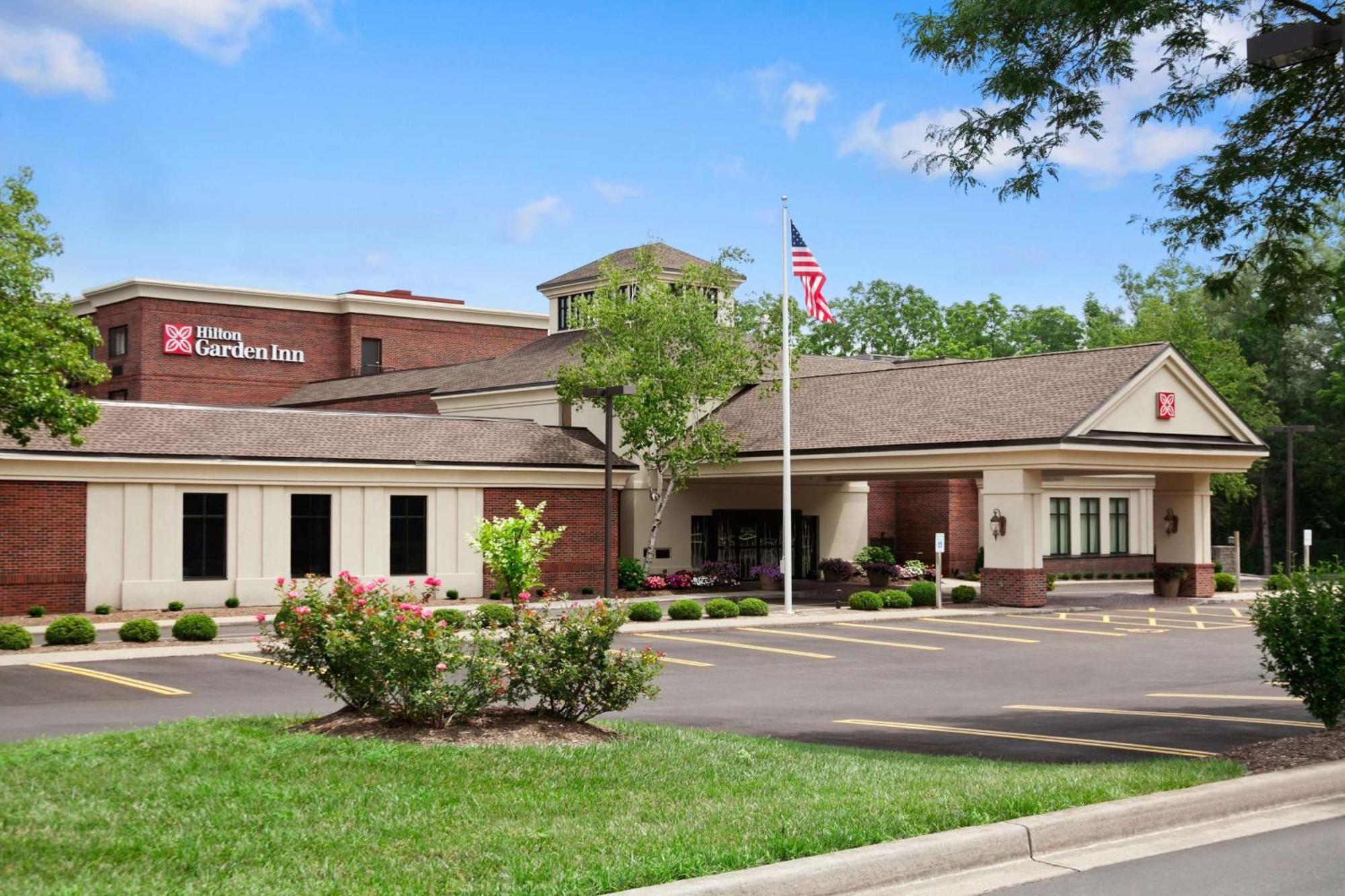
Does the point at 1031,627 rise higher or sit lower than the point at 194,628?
lower

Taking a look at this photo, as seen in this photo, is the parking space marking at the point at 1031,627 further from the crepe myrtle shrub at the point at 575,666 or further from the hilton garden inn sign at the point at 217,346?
the hilton garden inn sign at the point at 217,346

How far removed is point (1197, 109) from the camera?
48.9 feet

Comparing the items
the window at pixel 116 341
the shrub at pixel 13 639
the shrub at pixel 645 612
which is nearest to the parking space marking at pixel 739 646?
the shrub at pixel 645 612

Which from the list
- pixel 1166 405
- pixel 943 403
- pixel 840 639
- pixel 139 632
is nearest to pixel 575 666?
pixel 139 632

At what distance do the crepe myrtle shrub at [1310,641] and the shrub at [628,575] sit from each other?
29.1m

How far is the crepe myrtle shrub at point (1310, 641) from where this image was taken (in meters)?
12.0

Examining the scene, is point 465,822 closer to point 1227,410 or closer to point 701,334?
point 701,334

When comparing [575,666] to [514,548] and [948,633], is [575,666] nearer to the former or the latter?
[514,548]

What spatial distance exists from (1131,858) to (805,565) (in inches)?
1570

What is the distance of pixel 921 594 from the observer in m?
37.1

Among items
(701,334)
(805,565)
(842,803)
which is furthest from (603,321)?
(842,803)

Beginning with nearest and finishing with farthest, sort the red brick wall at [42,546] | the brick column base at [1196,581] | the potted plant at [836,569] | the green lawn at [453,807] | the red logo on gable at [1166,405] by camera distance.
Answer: the green lawn at [453,807], the red brick wall at [42,546], the red logo on gable at [1166,405], the brick column base at [1196,581], the potted plant at [836,569]

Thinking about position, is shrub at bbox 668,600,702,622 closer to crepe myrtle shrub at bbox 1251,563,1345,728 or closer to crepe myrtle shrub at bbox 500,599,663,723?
crepe myrtle shrub at bbox 500,599,663,723

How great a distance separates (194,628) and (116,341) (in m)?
38.3
